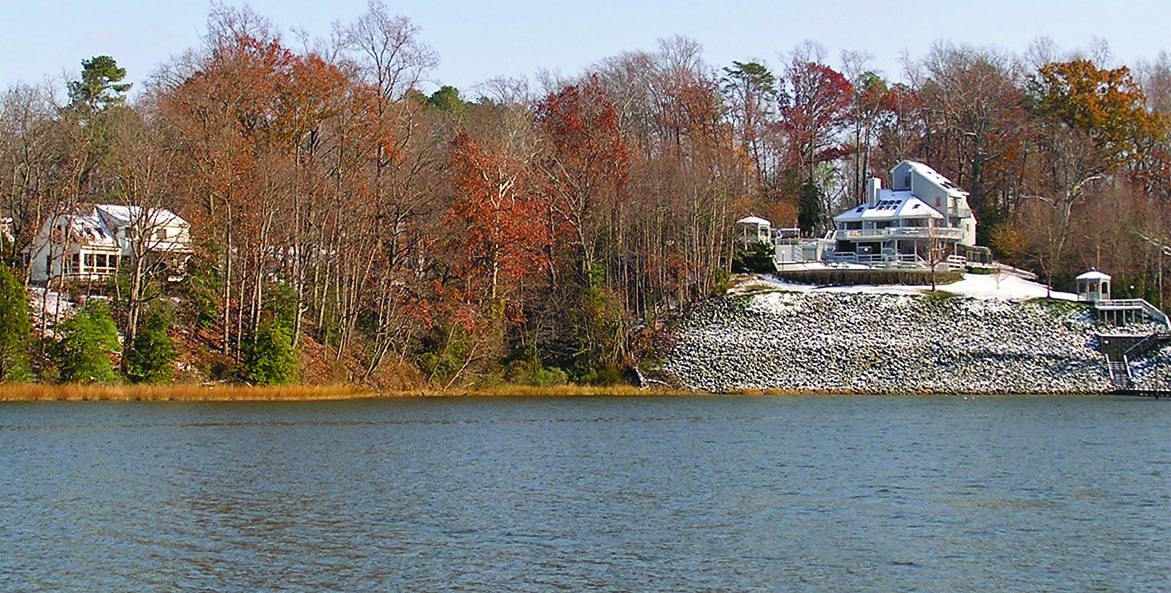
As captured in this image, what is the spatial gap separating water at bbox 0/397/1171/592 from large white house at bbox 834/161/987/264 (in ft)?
118

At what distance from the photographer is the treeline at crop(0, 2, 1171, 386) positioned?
6100 centimetres

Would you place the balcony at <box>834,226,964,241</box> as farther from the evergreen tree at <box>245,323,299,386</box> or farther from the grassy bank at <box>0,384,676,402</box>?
the evergreen tree at <box>245,323,299,386</box>

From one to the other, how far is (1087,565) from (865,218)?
64583mm

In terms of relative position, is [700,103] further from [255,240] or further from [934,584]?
[934,584]

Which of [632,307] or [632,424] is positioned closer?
[632,424]

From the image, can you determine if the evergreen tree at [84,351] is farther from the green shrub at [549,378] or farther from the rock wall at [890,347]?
the rock wall at [890,347]

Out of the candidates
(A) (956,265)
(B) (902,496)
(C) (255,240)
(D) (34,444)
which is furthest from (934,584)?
(A) (956,265)

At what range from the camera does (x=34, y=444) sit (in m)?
36.2

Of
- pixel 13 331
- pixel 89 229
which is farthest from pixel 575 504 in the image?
pixel 89 229

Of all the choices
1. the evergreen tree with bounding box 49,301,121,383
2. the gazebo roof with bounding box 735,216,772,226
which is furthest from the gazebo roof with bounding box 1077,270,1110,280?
the evergreen tree with bounding box 49,301,121,383

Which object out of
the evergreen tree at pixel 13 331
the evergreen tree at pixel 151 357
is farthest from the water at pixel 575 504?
the evergreen tree at pixel 151 357

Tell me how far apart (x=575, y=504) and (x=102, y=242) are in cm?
4850

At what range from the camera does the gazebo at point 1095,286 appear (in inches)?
2717

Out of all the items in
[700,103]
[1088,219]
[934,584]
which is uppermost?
[700,103]
